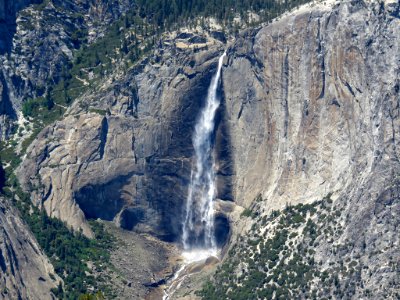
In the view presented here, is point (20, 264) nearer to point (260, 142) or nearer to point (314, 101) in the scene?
point (260, 142)

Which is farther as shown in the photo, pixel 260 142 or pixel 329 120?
pixel 260 142

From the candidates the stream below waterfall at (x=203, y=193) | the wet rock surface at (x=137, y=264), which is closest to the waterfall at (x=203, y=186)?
the stream below waterfall at (x=203, y=193)

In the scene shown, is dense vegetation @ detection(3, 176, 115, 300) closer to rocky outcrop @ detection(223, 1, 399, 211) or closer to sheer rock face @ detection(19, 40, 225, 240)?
sheer rock face @ detection(19, 40, 225, 240)

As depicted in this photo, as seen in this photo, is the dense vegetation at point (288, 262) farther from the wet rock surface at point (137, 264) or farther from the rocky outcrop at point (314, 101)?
the wet rock surface at point (137, 264)

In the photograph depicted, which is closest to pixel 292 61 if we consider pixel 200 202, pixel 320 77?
pixel 320 77

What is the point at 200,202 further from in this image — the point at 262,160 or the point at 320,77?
the point at 320,77

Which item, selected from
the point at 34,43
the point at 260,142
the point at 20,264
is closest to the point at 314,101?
the point at 260,142
